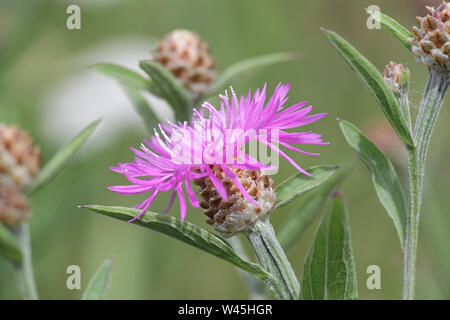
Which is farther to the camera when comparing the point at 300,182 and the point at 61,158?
the point at 61,158

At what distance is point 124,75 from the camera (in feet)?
5.82

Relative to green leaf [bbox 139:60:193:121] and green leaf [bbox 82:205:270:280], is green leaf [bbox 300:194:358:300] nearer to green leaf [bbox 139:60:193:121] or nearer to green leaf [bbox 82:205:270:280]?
green leaf [bbox 82:205:270:280]

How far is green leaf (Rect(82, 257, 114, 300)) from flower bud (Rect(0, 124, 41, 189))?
0.52 metres

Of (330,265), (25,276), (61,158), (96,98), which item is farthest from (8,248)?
(96,98)

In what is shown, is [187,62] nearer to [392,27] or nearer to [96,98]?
[392,27]

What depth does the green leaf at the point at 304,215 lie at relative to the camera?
5.05 ft

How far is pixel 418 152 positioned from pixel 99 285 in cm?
79

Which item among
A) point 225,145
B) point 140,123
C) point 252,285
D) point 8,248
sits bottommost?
point 252,285

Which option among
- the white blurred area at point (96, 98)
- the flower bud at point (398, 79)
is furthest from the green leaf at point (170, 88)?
the white blurred area at point (96, 98)

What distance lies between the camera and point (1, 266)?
8.52 ft

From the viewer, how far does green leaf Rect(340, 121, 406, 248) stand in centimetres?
129

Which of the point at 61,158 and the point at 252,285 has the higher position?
the point at 61,158

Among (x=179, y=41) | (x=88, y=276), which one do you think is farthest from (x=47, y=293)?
(x=179, y=41)
